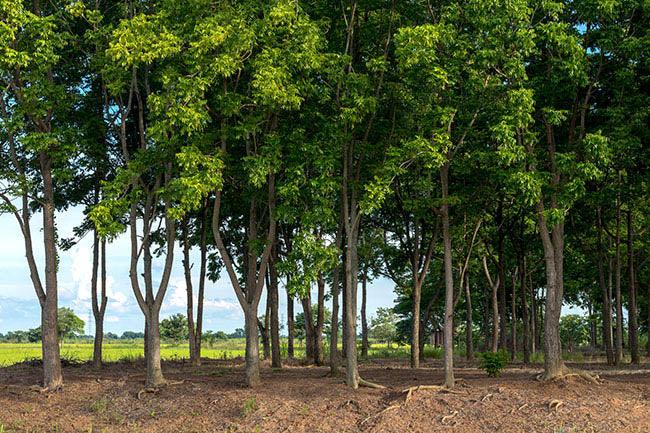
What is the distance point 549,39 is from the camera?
1694 cm

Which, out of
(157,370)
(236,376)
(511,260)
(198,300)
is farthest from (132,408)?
(511,260)

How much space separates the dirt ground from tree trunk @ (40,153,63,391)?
1.86ft

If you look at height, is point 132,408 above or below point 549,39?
below

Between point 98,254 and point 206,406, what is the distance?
10.6 meters

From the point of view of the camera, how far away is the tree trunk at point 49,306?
1975 centimetres

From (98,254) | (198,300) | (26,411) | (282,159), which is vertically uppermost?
(282,159)

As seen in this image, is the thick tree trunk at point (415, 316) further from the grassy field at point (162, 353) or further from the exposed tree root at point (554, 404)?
the grassy field at point (162, 353)

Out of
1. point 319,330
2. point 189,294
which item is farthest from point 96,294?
point 319,330

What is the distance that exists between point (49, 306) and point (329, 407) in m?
9.20

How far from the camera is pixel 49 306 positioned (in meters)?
19.9

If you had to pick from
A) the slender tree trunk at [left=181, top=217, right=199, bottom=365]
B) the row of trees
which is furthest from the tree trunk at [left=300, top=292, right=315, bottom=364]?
the row of trees

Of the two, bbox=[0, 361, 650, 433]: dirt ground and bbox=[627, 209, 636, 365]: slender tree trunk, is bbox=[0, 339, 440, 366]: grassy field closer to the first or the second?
bbox=[0, 361, 650, 433]: dirt ground

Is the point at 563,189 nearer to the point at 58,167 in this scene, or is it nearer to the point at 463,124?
the point at 463,124

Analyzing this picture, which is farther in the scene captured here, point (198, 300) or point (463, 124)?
point (198, 300)
